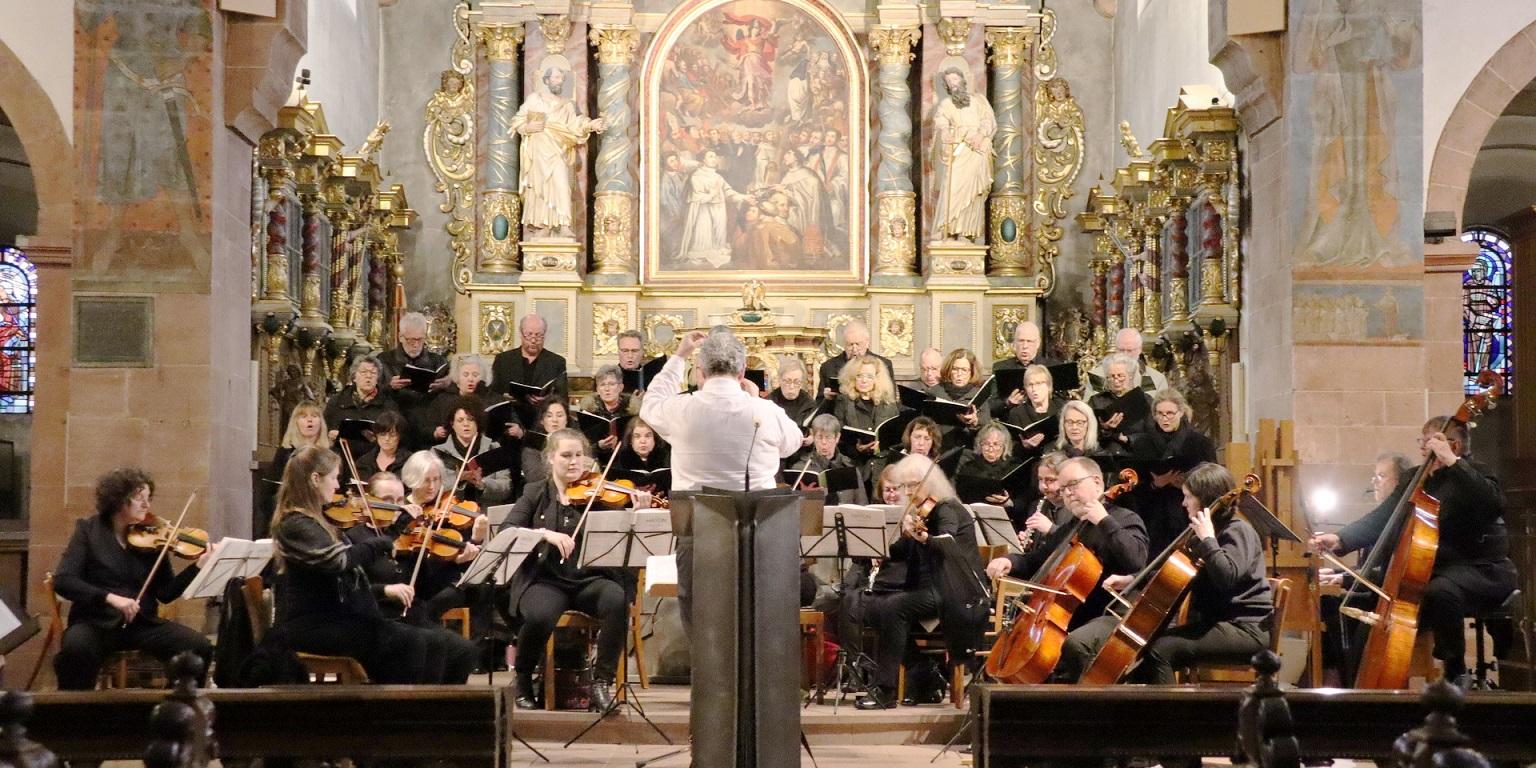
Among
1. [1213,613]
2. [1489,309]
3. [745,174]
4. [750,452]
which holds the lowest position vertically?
[1213,613]

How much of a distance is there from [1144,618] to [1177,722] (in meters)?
2.07

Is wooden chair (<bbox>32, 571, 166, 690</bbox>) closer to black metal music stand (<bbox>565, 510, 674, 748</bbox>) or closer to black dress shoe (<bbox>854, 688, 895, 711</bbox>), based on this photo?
black metal music stand (<bbox>565, 510, 674, 748</bbox>)

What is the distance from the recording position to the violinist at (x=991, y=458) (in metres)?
9.95

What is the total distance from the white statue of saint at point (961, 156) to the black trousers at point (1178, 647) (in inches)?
387

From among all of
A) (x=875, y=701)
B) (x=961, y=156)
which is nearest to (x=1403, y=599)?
(x=875, y=701)

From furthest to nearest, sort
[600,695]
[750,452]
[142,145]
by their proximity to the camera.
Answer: [142,145] < [600,695] < [750,452]

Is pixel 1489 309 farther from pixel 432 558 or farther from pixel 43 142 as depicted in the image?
pixel 43 142

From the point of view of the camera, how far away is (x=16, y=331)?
56.7 ft

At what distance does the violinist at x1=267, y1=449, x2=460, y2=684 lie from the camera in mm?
6785

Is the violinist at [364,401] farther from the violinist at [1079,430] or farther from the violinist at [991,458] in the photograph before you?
the violinist at [1079,430]

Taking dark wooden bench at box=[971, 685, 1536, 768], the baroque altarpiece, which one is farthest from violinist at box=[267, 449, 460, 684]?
the baroque altarpiece

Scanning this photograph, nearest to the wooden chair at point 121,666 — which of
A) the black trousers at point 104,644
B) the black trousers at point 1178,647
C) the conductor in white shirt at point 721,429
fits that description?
the black trousers at point 104,644

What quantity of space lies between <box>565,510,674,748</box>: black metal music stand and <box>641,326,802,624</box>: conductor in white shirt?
46.9 inches

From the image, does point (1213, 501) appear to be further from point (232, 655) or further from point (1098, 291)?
point (1098, 291)
